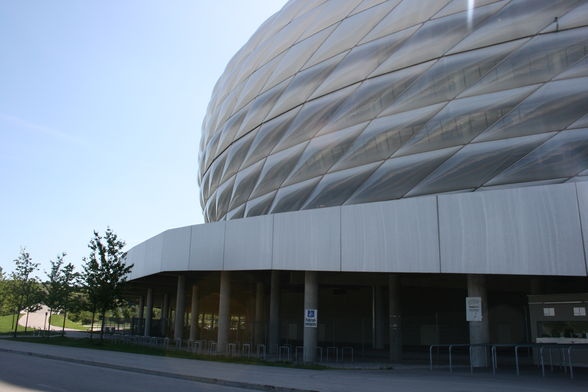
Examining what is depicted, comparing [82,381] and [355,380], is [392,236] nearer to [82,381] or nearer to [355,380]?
[355,380]

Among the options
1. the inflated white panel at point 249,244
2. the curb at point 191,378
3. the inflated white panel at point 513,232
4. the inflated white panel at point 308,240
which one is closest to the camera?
the curb at point 191,378

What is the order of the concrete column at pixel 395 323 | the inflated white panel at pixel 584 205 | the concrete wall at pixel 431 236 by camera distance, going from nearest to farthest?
1. the inflated white panel at pixel 584 205
2. the concrete wall at pixel 431 236
3. the concrete column at pixel 395 323

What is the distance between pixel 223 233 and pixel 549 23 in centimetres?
1314

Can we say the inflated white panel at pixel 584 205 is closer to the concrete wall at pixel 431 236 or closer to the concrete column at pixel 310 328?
the concrete wall at pixel 431 236

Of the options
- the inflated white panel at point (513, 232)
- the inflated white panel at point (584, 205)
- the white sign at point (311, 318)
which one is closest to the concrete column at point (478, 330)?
the inflated white panel at point (513, 232)

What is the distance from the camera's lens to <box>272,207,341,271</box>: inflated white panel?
1703 cm

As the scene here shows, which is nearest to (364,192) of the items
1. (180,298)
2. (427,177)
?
(427,177)

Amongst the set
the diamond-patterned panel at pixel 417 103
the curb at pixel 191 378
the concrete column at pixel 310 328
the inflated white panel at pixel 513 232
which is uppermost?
the diamond-patterned panel at pixel 417 103

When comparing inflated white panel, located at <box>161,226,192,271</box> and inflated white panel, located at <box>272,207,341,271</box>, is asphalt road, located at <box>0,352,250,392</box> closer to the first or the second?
inflated white panel, located at <box>272,207,341,271</box>

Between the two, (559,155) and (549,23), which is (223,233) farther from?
(549,23)

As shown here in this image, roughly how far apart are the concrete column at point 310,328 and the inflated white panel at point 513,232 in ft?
17.4

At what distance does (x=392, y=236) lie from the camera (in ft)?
51.6

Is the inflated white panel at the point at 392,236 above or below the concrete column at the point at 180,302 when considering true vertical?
above

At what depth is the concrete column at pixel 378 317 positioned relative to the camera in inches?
1093
